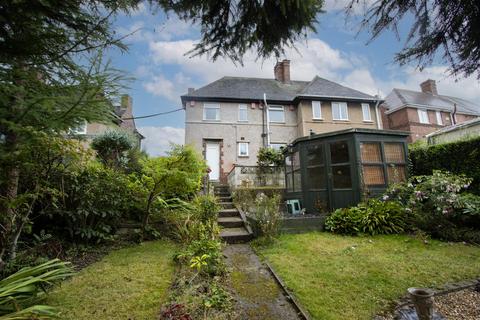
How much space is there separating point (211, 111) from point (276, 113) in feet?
13.5

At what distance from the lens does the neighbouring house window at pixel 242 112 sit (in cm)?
1461

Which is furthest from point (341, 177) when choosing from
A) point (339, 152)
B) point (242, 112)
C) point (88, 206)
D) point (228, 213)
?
point (242, 112)

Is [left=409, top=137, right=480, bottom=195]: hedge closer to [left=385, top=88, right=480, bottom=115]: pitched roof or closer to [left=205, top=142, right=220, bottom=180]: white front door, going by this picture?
[left=205, top=142, right=220, bottom=180]: white front door

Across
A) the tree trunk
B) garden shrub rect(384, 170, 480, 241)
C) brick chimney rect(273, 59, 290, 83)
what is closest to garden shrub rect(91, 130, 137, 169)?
the tree trunk

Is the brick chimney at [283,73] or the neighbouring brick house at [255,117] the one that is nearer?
the neighbouring brick house at [255,117]

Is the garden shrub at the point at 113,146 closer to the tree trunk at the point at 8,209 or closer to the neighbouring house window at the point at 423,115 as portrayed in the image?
the tree trunk at the point at 8,209

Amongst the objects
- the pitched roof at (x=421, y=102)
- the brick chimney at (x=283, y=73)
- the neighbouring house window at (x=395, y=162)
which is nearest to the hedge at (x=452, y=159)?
the neighbouring house window at (x=395, y=162)

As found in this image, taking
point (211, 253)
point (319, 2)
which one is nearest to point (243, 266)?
point (211, 253)

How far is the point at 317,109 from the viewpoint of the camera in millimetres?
14812

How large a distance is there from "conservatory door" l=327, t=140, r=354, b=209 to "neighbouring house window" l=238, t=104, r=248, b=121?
789cm

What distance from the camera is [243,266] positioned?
153 inches

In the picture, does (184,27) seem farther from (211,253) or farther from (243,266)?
(243,266)

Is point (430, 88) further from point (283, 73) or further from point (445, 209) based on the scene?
point (445, 209)

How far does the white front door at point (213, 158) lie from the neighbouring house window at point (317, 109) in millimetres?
6255
